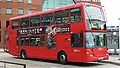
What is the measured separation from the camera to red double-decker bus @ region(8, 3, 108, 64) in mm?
17859

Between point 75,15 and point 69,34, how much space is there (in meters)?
1.36

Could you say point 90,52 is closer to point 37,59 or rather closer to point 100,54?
point 100,54

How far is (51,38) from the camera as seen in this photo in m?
20.8

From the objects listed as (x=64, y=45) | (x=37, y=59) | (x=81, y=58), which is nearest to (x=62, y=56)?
(x=64, y=45)

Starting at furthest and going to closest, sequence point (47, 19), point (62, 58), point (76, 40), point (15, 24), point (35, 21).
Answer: point (15, 24) < point (35, 21) < point (47, 19) < point (62, 58) < point (76, 40)

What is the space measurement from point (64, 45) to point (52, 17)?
2.47 m

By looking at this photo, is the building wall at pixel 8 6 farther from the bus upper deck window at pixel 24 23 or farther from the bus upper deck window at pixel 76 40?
the bus upper deck window at pixel 76 40

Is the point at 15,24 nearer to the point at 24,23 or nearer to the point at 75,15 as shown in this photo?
the point at 24,23

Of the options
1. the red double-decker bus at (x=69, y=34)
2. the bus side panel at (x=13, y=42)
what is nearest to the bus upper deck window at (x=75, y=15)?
the red double-decker bus at (x=69, y=34)

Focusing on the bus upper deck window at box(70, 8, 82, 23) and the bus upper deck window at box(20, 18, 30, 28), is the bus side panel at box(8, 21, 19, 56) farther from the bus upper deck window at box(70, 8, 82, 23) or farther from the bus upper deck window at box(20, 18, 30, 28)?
the bus upper deck window at box(70, 8, 82, 23)

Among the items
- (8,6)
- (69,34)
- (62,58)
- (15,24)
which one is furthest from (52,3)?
(69,34)

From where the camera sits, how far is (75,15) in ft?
60.4

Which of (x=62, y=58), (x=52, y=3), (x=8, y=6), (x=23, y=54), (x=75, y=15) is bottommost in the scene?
(x=62, y=58)

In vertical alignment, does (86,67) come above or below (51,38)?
below
